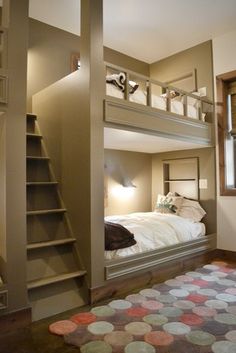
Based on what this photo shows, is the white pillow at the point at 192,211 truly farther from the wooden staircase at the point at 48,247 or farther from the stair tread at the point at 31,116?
the stair tread at the point at 31,116

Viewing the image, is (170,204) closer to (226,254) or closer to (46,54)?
(226,254)

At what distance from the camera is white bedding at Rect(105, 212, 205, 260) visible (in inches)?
127

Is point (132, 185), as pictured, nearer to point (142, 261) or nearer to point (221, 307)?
point (142, 261)

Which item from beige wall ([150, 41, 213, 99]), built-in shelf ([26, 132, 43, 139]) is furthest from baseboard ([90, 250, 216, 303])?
beige wall ([150, 41, 213, 99])

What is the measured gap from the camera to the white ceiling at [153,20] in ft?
12.2

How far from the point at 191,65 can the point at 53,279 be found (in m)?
4.14

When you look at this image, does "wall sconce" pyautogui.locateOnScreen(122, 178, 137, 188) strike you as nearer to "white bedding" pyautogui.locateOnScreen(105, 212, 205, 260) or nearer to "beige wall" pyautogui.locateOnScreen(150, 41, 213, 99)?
"white bedding" pyautogui.locateOnScreen(105, 212, 205, 260)

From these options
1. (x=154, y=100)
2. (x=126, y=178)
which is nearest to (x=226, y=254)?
(x=126, y=178)

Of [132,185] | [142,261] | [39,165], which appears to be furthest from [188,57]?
[142,261]

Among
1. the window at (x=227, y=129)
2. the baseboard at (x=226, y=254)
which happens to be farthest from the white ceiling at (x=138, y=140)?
the baseboard at (x=226, y=254)

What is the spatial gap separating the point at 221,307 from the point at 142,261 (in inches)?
37.6

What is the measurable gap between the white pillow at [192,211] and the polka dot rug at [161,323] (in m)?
1.41

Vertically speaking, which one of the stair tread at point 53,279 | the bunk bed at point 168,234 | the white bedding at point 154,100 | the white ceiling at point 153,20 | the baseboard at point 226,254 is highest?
the white ceiling at point 153,20

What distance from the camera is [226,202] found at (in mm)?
4359
